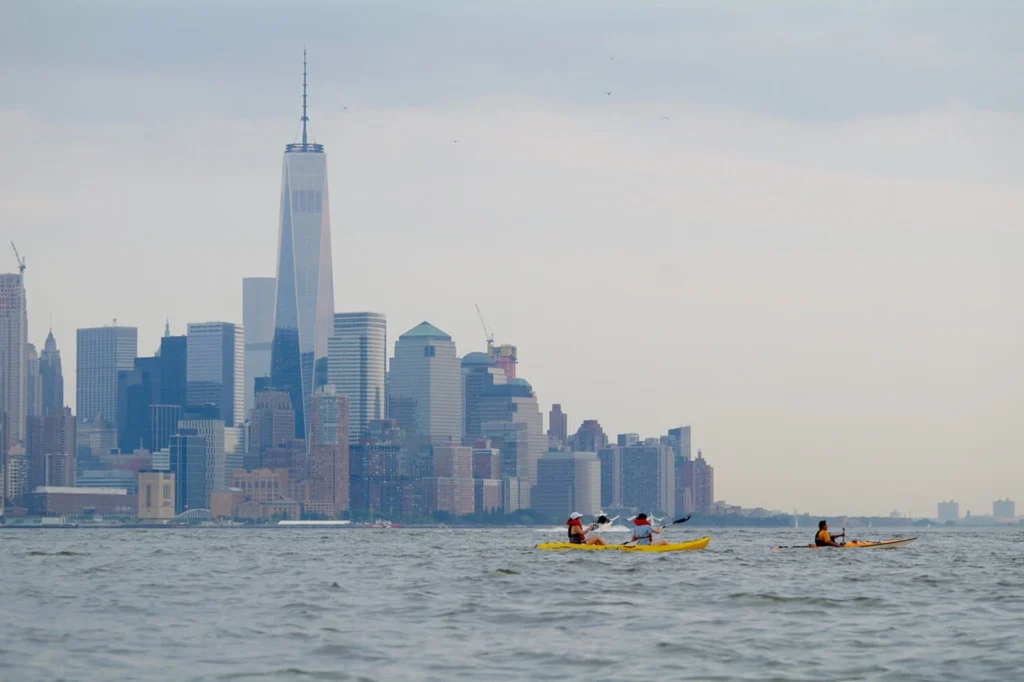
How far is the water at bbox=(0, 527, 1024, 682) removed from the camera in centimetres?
3300

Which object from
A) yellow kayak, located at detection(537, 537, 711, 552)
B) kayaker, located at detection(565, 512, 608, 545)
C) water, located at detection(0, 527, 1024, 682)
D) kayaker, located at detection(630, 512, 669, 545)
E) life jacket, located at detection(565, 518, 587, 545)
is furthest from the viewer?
life jacket, located at detection(565, 518, 587, 545)

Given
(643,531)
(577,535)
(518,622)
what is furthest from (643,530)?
(518,622)

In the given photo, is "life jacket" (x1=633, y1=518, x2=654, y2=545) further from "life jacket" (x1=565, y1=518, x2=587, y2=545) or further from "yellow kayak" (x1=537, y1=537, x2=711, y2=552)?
"life jacket" (x1=565, y1=518, x2=587, y2=545)

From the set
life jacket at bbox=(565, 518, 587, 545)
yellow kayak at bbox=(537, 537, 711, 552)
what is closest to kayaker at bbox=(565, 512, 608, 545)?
life jacket at bbox=(565, 518, 587, 545)

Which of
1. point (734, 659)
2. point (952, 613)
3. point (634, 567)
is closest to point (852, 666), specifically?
point (734, 659)

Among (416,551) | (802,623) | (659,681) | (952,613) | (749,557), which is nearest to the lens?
(659,681)

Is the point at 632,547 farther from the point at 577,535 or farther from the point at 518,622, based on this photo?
the point at 518,622

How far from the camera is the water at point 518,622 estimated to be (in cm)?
3300

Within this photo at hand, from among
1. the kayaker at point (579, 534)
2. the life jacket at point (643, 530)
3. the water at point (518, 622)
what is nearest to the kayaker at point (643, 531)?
the life jacket at point (643, 530)

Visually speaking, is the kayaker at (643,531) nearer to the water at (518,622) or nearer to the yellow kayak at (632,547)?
the yellow kayak at (632,547)

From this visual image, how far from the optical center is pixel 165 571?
65.1 m

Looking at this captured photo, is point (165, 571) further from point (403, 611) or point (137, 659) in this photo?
point (137, 659)

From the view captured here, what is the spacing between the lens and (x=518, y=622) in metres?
41.4

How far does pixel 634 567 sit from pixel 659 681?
32.6 m
